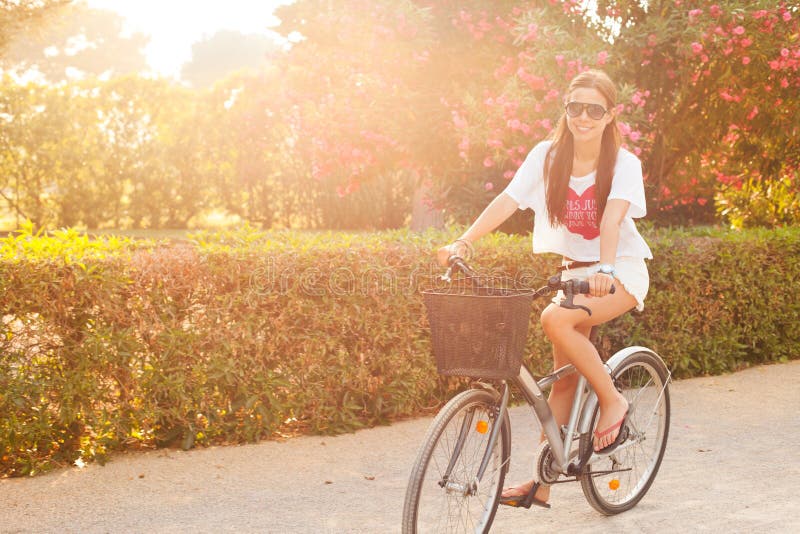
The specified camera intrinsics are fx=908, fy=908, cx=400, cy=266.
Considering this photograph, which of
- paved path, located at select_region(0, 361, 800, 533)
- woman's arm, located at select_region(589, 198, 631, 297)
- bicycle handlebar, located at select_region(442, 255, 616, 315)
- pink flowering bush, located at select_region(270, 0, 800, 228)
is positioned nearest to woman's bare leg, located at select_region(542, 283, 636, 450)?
bicycle handlebar, located at select_region(442, 255, 616, 315)

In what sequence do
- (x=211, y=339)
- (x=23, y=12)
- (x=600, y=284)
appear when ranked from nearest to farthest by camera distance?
(x=600, y=284) → (x=211, y=339) → (x=23, y=12)

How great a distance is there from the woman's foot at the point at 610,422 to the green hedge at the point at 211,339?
2077mm

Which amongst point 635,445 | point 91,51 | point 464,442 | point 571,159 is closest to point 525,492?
point 464,442

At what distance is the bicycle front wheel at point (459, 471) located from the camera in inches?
130

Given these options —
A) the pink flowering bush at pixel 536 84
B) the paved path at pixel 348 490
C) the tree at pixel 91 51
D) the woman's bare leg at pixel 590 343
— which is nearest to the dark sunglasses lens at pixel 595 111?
the woman's bare leg at pixel 590 343

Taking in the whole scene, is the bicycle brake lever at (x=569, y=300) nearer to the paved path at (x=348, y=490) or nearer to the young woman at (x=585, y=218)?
the young woman at (x=585, y=218)

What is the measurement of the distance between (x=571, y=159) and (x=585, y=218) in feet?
0.84

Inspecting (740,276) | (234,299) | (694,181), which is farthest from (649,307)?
(694,181)

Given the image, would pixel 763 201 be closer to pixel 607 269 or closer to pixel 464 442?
pixel 607 269

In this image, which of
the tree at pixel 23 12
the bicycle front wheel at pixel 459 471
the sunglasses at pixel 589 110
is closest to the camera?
the bicycle front wheel at pixel 459 471

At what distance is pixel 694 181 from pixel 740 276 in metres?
3.24

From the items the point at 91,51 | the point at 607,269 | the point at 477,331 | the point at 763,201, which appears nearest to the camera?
the point at 477,331

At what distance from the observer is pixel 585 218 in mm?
3842

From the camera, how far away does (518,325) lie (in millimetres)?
3186
